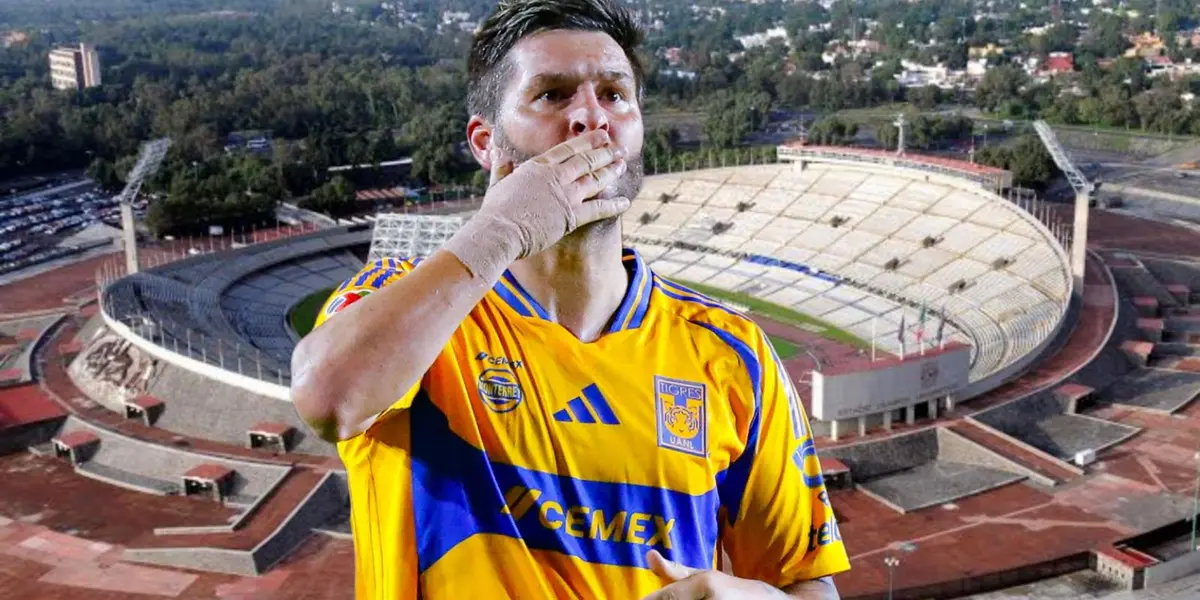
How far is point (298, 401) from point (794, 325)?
99.6 feet

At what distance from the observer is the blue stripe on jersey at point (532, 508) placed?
10.4ft

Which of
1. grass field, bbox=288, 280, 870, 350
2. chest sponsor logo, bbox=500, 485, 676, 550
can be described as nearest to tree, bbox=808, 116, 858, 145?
grass field, bbox=288, 280, 870, 350

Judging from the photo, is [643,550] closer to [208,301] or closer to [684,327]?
[684,327]

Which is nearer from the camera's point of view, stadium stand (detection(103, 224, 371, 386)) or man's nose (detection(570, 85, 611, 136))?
man's nose (detection(570, 85, 611, 136))

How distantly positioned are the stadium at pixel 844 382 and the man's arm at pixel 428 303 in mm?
15171

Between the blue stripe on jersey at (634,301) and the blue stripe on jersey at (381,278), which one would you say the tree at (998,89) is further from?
the blue stripe on jersey at (381,278)

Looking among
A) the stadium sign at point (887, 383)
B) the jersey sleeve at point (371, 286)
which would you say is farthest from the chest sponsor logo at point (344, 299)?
the stadium sign at point (887, 383)

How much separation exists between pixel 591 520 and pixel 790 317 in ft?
99.4

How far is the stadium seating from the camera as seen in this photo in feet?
103

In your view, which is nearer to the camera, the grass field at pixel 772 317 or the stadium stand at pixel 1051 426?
the stadium stand at pixel 1051 426

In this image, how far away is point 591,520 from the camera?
3.27 metres

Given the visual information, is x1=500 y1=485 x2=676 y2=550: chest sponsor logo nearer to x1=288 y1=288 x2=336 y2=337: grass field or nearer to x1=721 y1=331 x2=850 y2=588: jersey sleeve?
x1=721 y1=331 x2=850 y2=588: jersey sleeve

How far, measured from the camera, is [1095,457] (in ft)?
72.0

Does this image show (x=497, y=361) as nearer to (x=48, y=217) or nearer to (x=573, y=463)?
(x=573, y=463)
